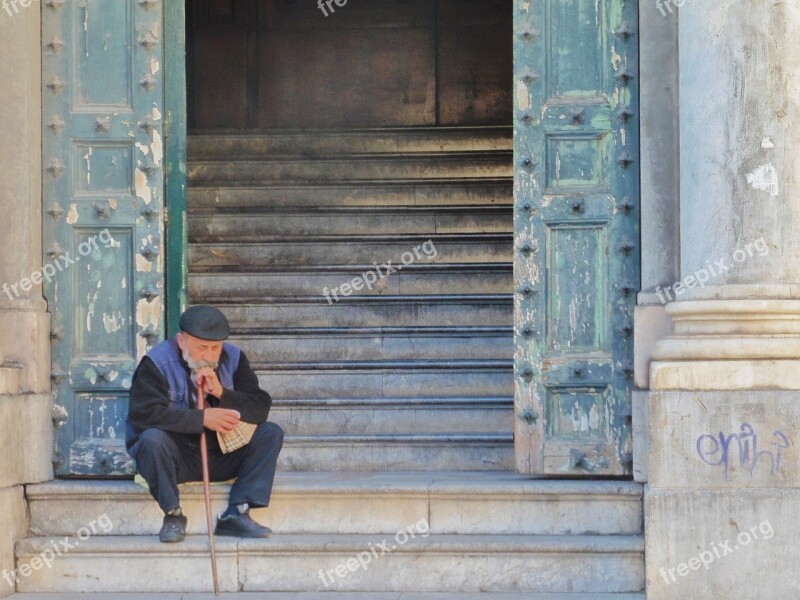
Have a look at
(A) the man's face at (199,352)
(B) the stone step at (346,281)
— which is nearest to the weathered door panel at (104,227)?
(A) the man's face at (199,352)

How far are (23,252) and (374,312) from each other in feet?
9.33

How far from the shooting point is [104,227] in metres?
8.59

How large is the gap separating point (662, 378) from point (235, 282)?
4.13 meters

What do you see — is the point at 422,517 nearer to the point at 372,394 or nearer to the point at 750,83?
the point at 372,394

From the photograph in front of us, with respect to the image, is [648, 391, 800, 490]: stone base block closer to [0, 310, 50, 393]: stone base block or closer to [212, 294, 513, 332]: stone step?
[212, 294, 513, 332]: stone step

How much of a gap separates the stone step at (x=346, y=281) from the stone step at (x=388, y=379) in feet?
3.02

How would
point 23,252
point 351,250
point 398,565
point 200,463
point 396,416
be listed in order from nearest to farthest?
point 398,565 < point 200,463 < point 23,252 < point 396,416 < point 351,250

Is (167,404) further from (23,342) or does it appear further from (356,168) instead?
(356,168)

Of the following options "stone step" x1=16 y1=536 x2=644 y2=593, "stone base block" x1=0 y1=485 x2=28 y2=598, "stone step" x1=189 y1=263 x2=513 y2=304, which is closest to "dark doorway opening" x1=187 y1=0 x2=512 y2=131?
"stone step" x1=189 y1=263 x2=513 y2=304

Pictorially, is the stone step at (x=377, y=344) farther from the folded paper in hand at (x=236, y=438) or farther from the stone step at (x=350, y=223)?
the folded paper in hand at (x=236, y=438)

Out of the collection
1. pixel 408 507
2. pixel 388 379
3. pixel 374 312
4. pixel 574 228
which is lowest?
pixel 408 507

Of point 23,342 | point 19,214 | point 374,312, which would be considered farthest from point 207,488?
point 374,312

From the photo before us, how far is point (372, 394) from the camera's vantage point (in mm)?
9906

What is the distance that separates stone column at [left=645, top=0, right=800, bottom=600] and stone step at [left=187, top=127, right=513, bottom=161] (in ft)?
14.6
